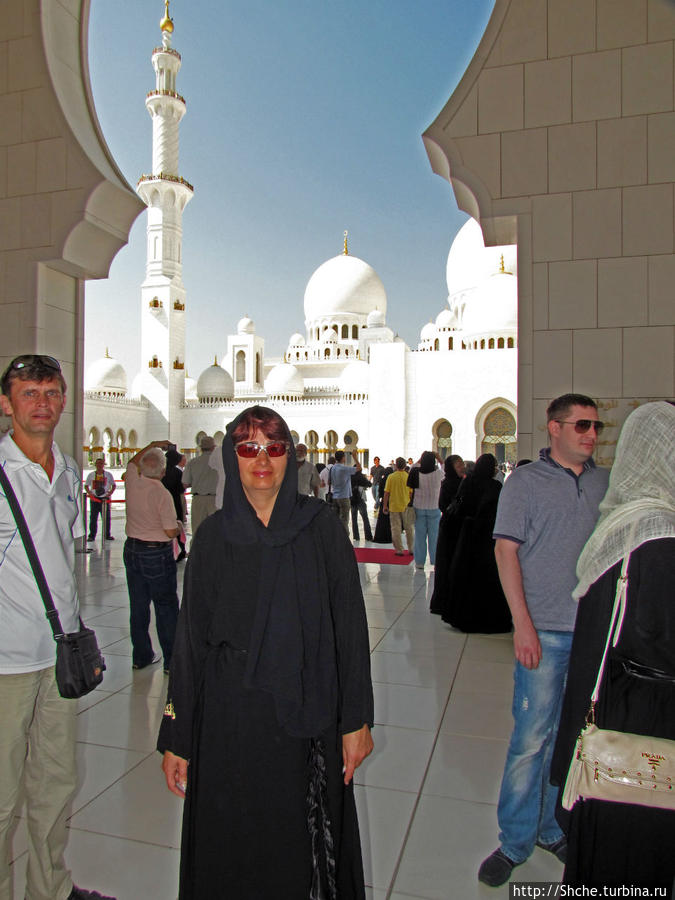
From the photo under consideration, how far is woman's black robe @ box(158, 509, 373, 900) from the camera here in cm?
138

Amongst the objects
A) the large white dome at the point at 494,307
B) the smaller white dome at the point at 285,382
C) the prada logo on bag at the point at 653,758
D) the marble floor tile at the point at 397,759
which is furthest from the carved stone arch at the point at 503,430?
the prada logo on bag at the point at 653,758

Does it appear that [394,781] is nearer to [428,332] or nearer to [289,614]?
[289,614]

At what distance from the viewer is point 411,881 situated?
76.2 inches

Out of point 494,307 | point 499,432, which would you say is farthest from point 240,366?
point 499,432

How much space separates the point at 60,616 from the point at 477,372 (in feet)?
83.9

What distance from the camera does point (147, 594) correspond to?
3.83 m

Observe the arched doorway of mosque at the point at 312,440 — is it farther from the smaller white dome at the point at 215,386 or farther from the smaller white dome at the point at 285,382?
the smaller white dome at the point at 215,386

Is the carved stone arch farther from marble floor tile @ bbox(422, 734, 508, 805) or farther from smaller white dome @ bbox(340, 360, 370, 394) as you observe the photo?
marble floor tile @ bbox(422, 734, 508, 805)

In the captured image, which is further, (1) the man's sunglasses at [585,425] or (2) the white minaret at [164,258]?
(2) the white minaret at [164,258]

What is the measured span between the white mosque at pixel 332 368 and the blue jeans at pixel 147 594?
20.5 m

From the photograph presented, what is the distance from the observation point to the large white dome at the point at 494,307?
2719 cm

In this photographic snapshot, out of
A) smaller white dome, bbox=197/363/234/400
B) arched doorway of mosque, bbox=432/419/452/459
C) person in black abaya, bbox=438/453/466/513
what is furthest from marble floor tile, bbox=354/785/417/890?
smaller white dome, bbox=197/363/234/400

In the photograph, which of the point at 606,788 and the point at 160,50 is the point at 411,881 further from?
the point at 160,50

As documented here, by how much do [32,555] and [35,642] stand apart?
22 cm
